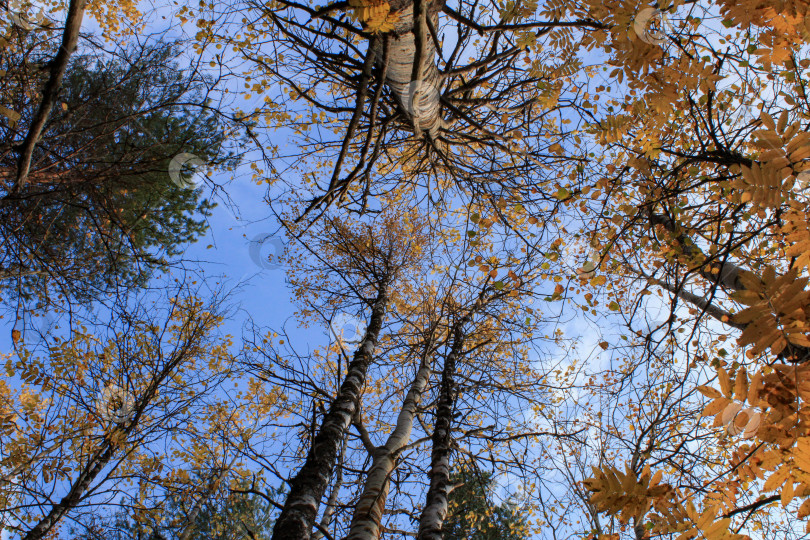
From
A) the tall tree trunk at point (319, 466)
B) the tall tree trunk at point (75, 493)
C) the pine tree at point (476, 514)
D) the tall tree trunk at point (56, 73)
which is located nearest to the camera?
the tall tree trunk at point (56, 73)

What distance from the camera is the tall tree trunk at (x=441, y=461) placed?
3174 mm

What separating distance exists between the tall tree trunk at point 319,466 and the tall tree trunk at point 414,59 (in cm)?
259

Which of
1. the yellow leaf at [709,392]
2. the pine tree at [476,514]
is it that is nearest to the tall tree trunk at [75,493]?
the pine tree at [476,514]

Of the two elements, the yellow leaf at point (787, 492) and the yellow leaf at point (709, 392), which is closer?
the yellow leaf at point (787, 492)

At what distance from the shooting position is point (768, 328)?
1189 mm

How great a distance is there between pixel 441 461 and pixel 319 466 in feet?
4.13

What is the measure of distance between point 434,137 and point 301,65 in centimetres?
137

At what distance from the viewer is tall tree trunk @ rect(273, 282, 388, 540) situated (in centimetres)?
261

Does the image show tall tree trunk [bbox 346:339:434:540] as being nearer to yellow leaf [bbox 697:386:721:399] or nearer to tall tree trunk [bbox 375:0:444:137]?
yellow leaf [bbox 697:386:721:399]

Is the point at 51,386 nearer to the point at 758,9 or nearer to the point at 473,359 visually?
the point at 473,359

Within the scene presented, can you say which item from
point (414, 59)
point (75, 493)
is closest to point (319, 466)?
point (414, 59)

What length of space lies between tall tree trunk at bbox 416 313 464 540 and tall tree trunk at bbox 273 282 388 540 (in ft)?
2.99

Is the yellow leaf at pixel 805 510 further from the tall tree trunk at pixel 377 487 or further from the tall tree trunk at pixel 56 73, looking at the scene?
the tall tree trunk at pixel 56 73

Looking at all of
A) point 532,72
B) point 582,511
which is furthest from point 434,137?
point 582,511
